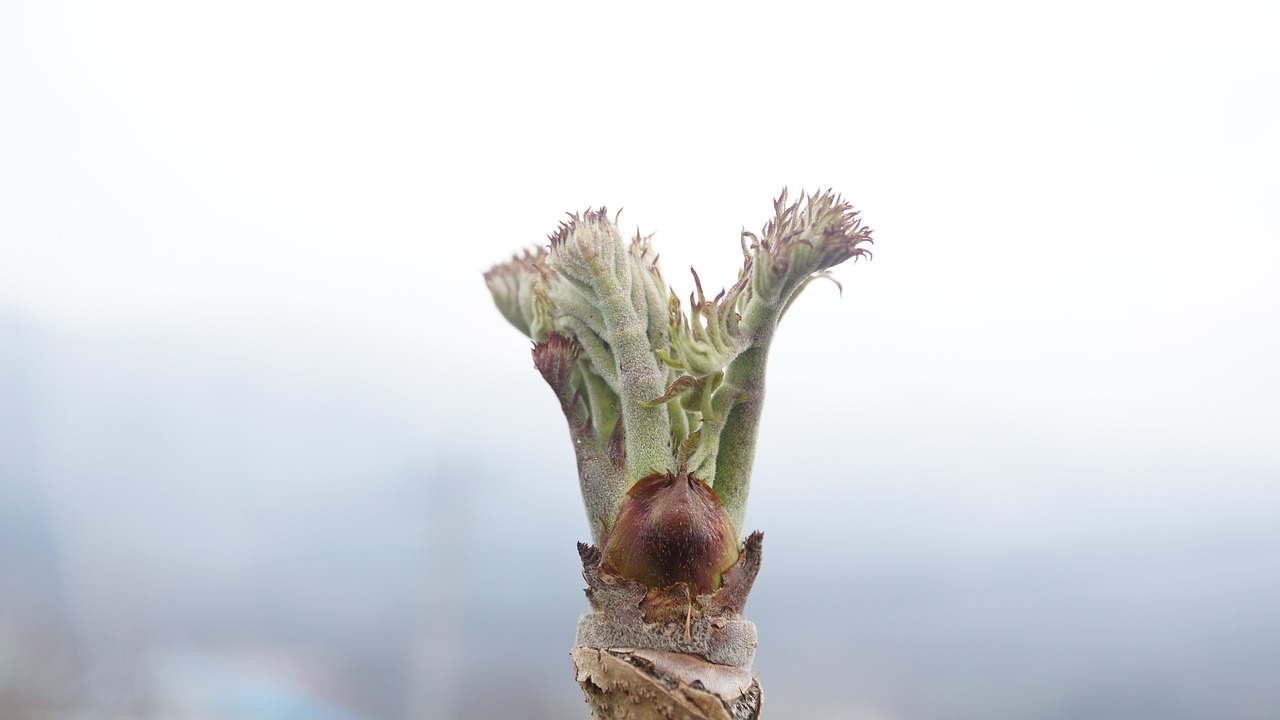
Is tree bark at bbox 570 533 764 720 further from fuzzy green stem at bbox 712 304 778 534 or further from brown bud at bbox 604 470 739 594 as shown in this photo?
fuzzy green stem at bbox 712 304 778 534

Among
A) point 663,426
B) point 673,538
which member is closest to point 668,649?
point 673,538

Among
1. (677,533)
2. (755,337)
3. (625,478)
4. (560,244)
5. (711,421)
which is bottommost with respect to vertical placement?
(677,533)

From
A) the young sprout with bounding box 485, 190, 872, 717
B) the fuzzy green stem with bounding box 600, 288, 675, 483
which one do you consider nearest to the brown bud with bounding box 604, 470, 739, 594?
the young sprout with bounding box 485, 190, 872, 717

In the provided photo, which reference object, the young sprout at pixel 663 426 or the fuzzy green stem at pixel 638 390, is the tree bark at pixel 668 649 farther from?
the fuzzy green stem at pixel 638 390

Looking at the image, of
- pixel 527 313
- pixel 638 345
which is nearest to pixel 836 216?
pixel 638 345

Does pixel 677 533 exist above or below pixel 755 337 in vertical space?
below

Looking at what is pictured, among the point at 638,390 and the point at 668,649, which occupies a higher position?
the point at 638,390

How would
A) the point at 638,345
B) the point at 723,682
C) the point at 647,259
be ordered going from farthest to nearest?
the point at 647,259, the point at 638,345, the point at 723,682

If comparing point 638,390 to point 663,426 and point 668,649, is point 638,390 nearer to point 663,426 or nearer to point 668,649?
point 663,426

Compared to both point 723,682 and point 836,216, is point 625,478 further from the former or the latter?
point 836,216
